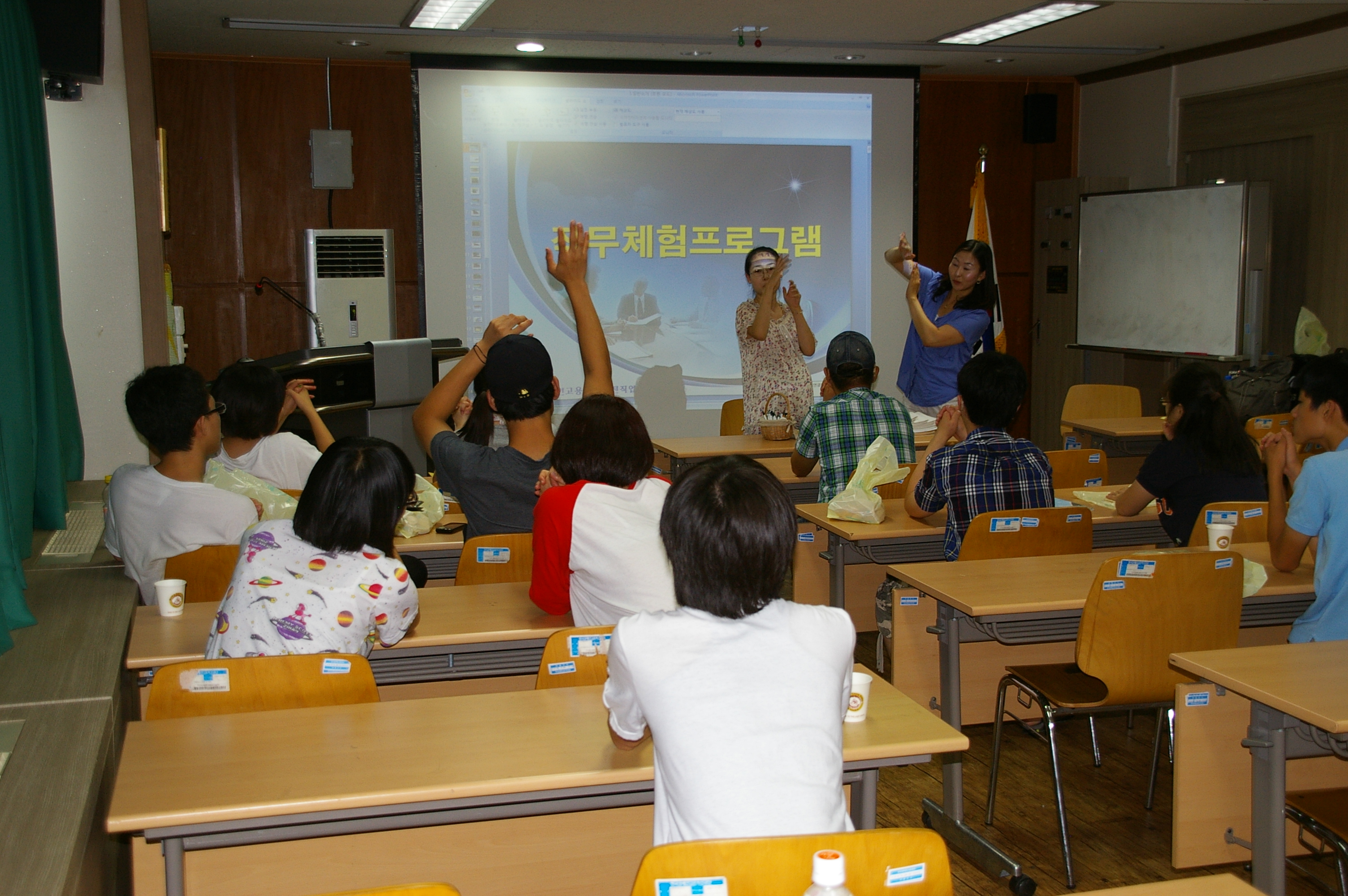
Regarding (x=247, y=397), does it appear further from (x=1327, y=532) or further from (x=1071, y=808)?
(x=1327, y=532)

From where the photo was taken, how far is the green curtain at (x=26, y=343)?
2.76 m

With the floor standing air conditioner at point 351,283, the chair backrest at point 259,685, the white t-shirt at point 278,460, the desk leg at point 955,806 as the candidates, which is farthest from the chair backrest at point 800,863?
the floor standing air conditioner at point 351,283

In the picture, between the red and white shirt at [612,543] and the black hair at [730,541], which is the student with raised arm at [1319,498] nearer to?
the red and white shirt at [612,543]

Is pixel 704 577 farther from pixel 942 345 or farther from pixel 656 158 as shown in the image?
pixel 656 158

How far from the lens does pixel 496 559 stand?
299 cm

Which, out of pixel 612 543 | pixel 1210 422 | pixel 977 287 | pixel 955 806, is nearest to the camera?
pixel 612 543

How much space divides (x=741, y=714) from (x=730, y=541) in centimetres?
24

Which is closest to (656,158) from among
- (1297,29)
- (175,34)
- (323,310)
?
(323,310)

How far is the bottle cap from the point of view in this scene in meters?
1.14

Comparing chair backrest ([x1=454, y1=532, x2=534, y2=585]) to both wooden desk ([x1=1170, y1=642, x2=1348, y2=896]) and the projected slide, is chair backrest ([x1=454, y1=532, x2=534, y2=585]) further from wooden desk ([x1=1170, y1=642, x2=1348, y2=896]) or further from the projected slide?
the projected slide

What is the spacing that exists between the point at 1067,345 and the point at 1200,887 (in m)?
7.27

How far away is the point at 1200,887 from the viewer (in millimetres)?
1360

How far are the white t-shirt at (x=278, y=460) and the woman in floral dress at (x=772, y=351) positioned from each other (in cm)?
265

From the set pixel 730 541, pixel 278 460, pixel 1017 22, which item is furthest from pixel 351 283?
pixel 730 541
